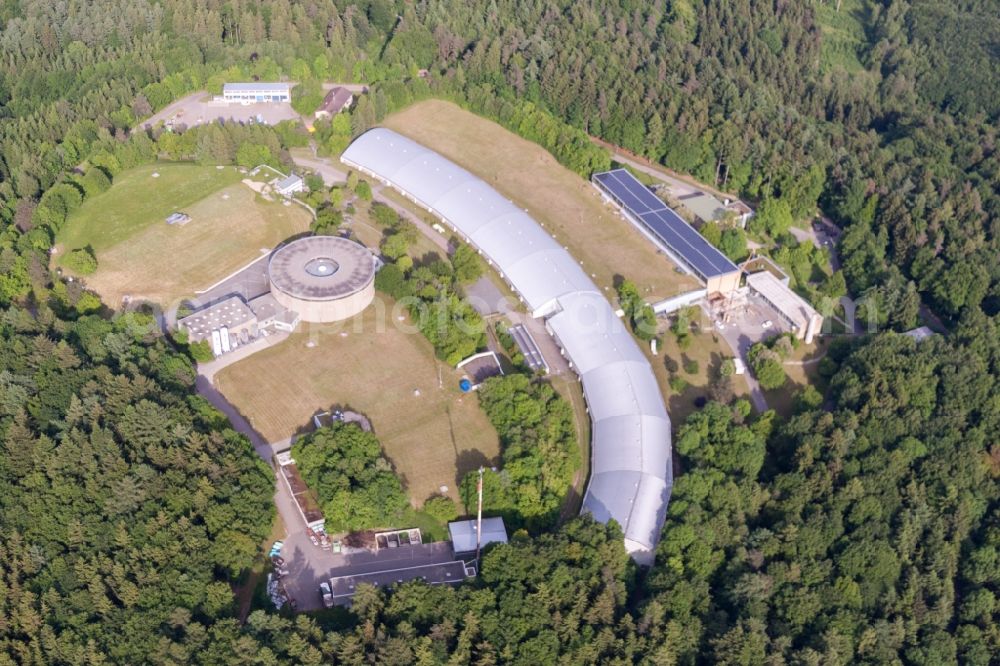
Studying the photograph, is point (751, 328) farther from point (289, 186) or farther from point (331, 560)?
point (289, 186)

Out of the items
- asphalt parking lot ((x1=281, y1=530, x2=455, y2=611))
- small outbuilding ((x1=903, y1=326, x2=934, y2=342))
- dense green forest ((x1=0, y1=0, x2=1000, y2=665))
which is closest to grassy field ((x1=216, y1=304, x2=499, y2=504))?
dense green forest ((x1=0, y1=0, x2=1000, y2=665))

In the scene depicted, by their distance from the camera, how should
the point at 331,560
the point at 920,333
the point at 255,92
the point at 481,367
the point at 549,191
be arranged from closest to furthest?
the point at 331,560 → the point at 481,367 → the point at 920,333 → the point at 549,191 → the point at 255,92

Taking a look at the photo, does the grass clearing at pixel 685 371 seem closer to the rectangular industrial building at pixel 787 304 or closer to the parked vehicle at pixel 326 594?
the rectangular industrial building at pixel 787 304

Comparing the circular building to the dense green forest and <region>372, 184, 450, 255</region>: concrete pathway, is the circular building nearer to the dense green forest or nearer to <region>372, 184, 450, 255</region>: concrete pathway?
the dense green forest

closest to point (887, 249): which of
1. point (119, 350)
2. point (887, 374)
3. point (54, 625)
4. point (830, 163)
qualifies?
point (830, 163)

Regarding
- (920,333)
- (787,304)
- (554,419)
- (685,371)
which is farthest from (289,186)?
(920,333)

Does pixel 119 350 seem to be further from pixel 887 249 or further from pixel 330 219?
pixel 887 249
